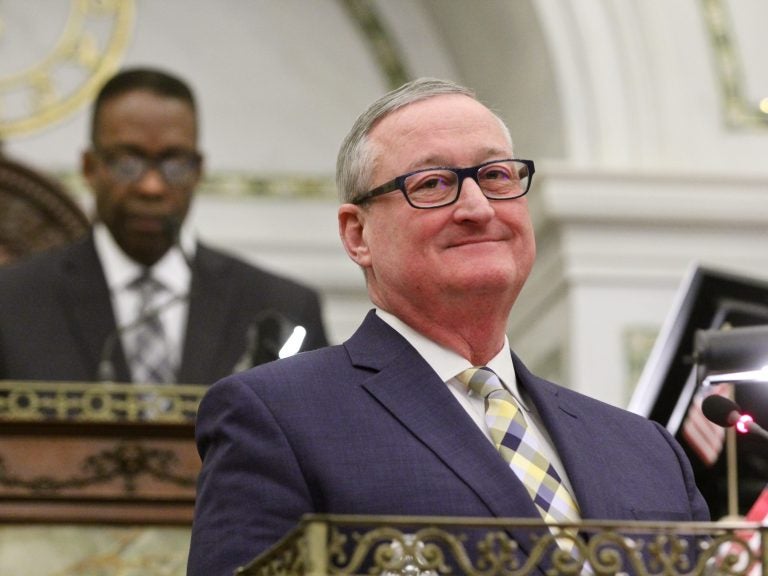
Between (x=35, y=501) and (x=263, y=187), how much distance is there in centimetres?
454

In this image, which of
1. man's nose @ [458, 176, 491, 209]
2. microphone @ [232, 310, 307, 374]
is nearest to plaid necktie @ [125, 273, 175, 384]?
microphone @ [232, 310, 307, 374]

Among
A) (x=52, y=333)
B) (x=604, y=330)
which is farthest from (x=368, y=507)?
(x=604, y=330)

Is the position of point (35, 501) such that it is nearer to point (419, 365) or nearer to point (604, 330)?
point (419, 365)

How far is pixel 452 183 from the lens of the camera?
2.29 meters

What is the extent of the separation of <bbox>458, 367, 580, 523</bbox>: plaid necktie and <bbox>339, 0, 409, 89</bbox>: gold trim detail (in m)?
6.83

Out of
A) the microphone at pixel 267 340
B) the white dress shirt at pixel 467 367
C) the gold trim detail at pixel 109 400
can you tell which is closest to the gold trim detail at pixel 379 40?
the microphone at pixel 267 340

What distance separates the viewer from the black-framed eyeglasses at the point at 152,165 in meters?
6.11

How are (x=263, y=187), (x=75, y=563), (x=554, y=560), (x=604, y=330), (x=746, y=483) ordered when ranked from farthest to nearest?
(x=263, y=187) < (x=604, y=330) < (x=75, y=563) < (x=746, y=483) < (x=554, y=560)

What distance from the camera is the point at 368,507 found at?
2080 mm

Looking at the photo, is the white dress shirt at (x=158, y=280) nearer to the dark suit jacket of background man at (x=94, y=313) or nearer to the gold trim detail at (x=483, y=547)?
the dark suit jacket of background man at (x=94, y=313)

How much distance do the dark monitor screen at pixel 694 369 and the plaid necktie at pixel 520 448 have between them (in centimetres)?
116

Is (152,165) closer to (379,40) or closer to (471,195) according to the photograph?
(379,40)

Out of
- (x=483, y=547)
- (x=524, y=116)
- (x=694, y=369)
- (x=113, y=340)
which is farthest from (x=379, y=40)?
(x=483, y=547)

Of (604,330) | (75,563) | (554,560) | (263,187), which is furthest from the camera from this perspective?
(263,187)
